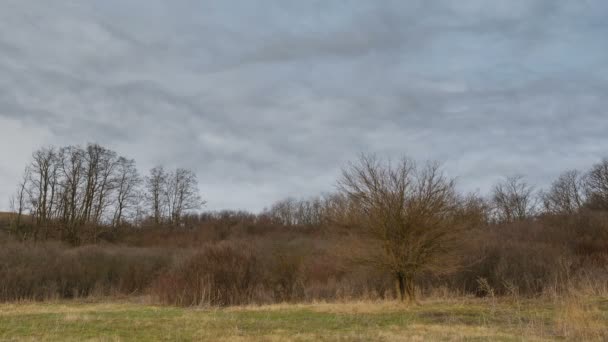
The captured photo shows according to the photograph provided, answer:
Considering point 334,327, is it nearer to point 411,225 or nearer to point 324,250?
point 411,225

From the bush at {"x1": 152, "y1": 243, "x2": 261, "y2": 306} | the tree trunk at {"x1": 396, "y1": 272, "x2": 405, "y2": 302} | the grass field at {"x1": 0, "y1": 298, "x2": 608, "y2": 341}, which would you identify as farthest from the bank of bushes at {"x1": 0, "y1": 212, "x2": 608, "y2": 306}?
the grass field at {"x1": 0, "y1": 298, "x2": 608, "y2": 341}

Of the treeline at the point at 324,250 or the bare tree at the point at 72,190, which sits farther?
the bare tree at the point at 72,190

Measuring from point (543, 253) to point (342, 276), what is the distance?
39.0 feet

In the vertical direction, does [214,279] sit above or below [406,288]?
above

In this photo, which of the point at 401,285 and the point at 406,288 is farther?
the point at 401,285

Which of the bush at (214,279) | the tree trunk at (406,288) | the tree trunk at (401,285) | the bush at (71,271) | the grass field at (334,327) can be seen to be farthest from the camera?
the bush at (71,271)

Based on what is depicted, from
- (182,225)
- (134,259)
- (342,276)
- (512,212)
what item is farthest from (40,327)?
(512,212)

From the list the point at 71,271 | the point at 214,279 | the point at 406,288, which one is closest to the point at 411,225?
the point at 406,288

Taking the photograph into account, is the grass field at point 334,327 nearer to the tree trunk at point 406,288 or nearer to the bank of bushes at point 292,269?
the tree trunk at point 406,288

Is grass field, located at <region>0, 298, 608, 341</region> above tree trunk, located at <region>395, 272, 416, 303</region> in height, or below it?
below

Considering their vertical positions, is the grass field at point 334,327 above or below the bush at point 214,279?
below

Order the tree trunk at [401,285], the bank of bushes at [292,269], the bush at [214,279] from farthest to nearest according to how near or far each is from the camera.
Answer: the bank of bushes at [292,269] → the bush at [214,279] → the tree trunk at [401,285]

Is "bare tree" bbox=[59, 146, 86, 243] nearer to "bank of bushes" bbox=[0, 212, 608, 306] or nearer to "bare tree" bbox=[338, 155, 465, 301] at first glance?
"bank of bushes" bbox=[0, 212, 608, 306]

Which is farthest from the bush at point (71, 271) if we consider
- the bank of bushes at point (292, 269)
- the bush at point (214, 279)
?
the bush at point (214, 279)
